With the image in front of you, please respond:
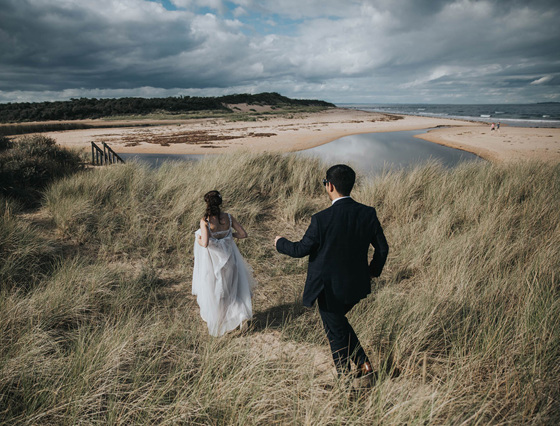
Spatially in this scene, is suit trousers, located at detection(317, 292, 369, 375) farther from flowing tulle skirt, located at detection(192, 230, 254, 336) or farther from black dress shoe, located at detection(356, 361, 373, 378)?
flowing tulle skirt, located at detection(192, 230, 254, 336)

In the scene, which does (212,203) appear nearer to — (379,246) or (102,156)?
(379,246)

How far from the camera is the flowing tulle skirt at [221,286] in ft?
11.6

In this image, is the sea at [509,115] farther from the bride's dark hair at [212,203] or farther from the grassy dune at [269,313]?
the bride's dark hair at [212,203]

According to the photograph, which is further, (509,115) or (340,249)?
(509,115)

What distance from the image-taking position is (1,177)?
7371 millimetres

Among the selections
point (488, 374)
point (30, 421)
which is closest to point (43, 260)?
point (30, 421)

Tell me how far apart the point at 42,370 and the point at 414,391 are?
9.64 feet

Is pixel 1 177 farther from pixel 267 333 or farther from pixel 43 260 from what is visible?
→ pixel 267 333

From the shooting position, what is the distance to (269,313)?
420 cm

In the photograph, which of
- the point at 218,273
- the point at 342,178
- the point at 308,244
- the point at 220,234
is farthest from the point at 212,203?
the point at 342,178

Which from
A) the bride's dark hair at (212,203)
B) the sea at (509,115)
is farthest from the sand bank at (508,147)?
the sea at (509,115)

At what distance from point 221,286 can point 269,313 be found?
3.20 ft

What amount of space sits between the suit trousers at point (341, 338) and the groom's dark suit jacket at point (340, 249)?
0.12 meters

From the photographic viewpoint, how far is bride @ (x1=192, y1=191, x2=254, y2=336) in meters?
3.49
